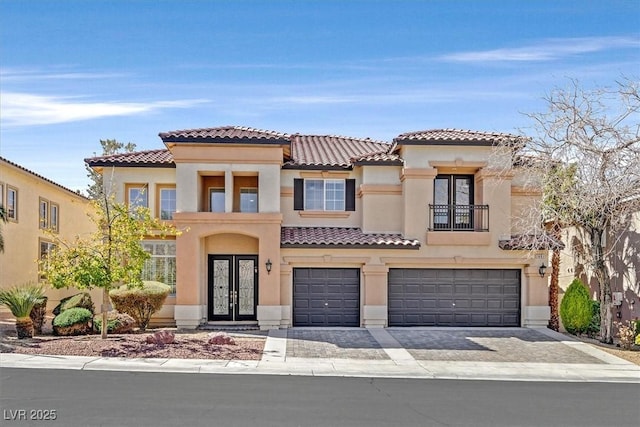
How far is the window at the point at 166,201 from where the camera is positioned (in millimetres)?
21516

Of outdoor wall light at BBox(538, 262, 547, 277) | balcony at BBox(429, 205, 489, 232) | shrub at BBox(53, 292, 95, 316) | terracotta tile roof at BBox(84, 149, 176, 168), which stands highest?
terracotta tile roof at BBox(84, 149, 176, 168)

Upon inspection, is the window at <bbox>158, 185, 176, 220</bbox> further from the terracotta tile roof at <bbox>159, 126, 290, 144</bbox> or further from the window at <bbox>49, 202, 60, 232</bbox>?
the window at <bbox>49, 202, 60, 232</bbox>

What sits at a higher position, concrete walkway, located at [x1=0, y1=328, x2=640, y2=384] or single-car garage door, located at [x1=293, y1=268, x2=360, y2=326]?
single-car garage door, located at [x1=293, y1=268, x2=360, y2=326]

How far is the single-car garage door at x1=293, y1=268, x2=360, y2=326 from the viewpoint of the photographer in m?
20.2

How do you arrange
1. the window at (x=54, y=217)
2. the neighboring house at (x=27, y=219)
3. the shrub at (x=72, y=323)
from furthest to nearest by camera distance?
the window at (x=54, y=217), the neighboring house at (x=27, y=219), the shrub at (x=72, y=323)

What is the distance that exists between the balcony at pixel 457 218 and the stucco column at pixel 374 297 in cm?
270

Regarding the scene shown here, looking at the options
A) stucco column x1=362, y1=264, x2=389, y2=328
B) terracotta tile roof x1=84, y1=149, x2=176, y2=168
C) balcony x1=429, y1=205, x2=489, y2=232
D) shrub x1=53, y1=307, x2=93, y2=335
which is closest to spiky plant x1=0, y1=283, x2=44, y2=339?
shrub x1=53, y1=307, x2=93, y2=335

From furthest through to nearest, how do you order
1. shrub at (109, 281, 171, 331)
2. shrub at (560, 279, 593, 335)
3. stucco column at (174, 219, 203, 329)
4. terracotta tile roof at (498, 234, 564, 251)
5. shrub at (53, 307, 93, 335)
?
1. stucco column at (174, 219, 203, 329)
2. terracotta tile roof at (498, 234, 564, 251)
3. shrub at (560, 279, 593, 335)
4. shrub at (109, 281, 171, 331)
5. shrub at (53, 307, 93, 335)

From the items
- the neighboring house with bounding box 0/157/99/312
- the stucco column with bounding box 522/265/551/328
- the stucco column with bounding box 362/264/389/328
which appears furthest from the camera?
the neighboring house with bounding box 0/157/99/312

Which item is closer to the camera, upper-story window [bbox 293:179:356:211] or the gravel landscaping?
the gravel landscaping

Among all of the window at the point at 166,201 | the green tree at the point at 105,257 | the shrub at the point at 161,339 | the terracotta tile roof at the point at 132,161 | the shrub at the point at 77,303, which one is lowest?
the shrub at the point at 161,339

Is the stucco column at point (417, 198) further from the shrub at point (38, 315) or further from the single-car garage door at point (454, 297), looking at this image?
the shrub at point (38, 315)

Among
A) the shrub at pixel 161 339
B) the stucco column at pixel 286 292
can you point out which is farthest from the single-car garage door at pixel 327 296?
the shrub at pixel 161 339

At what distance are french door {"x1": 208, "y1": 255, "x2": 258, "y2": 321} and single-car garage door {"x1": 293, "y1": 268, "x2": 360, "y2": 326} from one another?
1.75 metres
